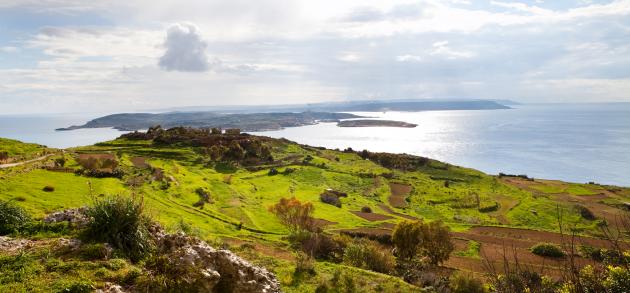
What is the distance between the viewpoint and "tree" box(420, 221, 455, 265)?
34.7 metres

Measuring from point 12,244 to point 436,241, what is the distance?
102 ft

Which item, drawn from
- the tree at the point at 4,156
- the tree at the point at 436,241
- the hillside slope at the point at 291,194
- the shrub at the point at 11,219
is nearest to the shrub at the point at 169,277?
the shrub at the point at 11,219

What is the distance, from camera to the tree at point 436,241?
114 ft

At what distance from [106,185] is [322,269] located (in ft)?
84.9

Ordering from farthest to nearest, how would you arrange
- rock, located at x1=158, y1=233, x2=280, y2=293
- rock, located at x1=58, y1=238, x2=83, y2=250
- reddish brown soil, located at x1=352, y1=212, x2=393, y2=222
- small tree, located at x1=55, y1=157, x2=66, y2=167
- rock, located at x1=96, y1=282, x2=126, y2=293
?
1. reddish brown soil, located at x1=352, y1=212, x2=393, y2=222
2. small tree, located at x1=55, y1=157, x2=66, y2=167
3. rock, located at x1=58, y1=238, x2=83, y2=250
4. rock, located at x1=158, y1=233, x2=280, y2=293
5. rock, located at x1=96, y1=282, x2=126, y2=293

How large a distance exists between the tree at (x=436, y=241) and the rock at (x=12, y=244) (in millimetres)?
29277

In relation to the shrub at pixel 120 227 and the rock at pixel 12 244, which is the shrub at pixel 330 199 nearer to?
the shrub at pixel 120 227

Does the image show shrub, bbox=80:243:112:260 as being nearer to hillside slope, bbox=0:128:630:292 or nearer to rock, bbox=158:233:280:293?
rock, bbox=158:233:280:293

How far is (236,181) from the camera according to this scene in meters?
67.9

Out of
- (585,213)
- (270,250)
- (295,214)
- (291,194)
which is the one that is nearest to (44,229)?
(270,250)

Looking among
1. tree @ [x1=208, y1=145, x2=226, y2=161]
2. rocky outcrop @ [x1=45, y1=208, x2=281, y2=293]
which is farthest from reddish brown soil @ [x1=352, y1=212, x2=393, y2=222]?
rocky outcrop @ [x1=45, y1=208, x2=281, y2=293]

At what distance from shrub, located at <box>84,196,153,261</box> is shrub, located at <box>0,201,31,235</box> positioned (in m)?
3.74

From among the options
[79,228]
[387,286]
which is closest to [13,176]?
[79,228]

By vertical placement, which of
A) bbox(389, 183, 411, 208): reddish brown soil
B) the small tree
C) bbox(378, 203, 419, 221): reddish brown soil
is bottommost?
bbox(389, 183, 411, 208): reddish brown soil
